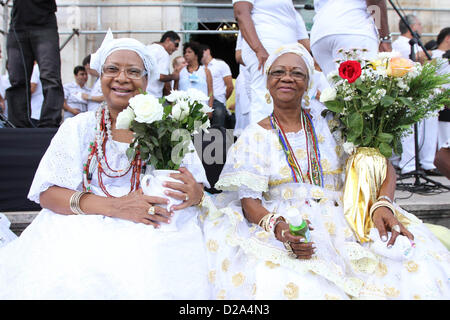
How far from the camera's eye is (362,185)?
2629mm

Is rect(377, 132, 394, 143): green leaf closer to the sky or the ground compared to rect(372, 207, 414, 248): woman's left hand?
→ closer to the sky

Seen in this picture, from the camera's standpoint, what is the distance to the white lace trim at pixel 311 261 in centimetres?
217

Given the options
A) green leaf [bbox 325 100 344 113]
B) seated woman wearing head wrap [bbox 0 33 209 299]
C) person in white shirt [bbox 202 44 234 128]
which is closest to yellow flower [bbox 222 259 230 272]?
seated woman wearing head wrap [bbox 0 33 209 299]

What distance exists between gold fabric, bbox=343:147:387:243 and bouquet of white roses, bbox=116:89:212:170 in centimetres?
96

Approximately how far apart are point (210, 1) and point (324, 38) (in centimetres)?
700

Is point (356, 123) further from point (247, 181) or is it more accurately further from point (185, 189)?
point (185, 189)

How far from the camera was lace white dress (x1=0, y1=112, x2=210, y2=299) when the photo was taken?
213 cm

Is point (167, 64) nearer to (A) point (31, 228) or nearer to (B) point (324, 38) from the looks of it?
(B) point (324, 38)

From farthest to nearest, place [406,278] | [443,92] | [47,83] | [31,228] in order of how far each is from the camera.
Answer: [47,83] → [443,92] → [31,228] → [406,278]

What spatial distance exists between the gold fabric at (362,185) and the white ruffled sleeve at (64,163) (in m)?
1.56

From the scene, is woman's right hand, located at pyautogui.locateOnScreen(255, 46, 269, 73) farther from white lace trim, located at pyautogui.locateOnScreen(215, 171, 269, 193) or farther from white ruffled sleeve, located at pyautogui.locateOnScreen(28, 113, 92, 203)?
white ruffled sleeve, located at pyautogui.locateOnScreen(28, 113, 92, 203)

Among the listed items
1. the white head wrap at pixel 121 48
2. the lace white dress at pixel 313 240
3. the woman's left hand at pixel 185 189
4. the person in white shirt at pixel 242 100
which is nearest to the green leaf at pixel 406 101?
the lace white dress at pixel 313 240
